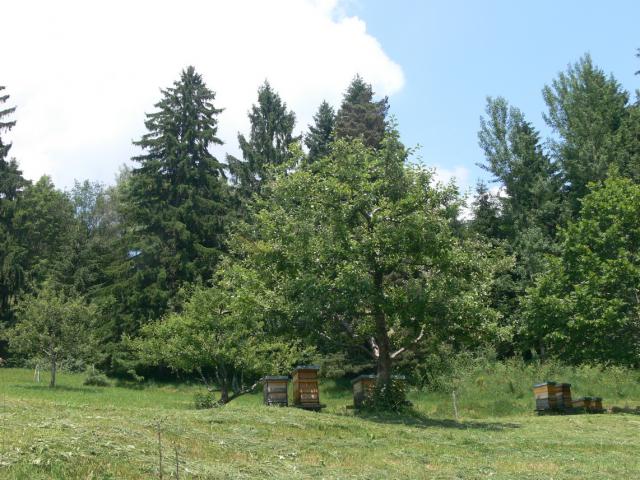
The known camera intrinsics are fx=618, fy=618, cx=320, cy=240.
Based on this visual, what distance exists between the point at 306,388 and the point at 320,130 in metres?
35.4

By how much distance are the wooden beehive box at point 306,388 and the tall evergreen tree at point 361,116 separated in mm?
27856

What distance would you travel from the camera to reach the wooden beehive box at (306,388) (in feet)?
61.5

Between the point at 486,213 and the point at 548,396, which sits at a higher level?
the point at 486,213

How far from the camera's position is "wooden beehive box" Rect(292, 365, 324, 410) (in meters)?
18.8

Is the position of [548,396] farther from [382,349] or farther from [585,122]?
[585,122]

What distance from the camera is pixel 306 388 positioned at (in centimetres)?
1892

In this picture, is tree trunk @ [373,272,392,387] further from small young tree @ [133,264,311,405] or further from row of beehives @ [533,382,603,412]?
row of beehives @ [533,382,603,412]

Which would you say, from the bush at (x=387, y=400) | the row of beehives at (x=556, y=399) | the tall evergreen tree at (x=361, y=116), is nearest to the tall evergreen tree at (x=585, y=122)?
the tall evergreen tree at (x=361, y=116)

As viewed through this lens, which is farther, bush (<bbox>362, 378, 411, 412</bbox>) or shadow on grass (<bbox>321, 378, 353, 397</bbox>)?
shadow on grass (<bbox>321, 378, 353, 397</bbox>)

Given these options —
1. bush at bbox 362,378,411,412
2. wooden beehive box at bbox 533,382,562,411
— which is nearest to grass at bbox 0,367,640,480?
bush at bbox 362,378,411,412

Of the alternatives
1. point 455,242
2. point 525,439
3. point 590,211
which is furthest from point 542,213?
point 525,439

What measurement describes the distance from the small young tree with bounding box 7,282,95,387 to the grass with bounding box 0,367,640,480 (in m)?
21.3

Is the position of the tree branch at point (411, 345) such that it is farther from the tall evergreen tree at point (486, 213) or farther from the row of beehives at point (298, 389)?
the tall evergreen tree at point (486, 213)

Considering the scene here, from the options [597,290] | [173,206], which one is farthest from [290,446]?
[173,206]
